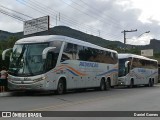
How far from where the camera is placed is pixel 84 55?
85.8 feet

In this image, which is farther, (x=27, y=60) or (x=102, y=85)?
(x=102, y=85)

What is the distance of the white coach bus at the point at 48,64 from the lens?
68.7ft

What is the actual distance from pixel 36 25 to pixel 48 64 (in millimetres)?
24416

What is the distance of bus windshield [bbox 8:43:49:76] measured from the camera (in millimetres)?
21000

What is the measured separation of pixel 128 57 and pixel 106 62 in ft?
25.2

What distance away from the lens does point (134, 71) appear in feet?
130

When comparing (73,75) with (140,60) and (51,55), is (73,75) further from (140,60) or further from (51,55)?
(140,60)

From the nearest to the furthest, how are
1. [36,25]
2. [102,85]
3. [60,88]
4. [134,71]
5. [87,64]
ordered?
[60,88], [87,64], [102,85], [134,71], [36,25]

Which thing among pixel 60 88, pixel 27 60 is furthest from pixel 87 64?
pixel 27 60

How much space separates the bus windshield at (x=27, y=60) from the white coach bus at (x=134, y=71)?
57.2 ft

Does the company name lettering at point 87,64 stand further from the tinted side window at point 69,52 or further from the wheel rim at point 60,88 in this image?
the wheel rim at point 60,88

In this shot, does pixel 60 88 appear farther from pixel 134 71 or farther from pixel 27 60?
pixel 134 71

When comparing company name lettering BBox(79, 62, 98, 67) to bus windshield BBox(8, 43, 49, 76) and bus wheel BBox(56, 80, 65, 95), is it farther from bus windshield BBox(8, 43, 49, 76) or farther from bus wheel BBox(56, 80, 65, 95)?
bus windshield BBox(8, 43, 49, 76)

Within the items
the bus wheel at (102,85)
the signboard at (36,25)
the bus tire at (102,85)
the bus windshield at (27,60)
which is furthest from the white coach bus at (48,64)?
the signboard at (36,25)
